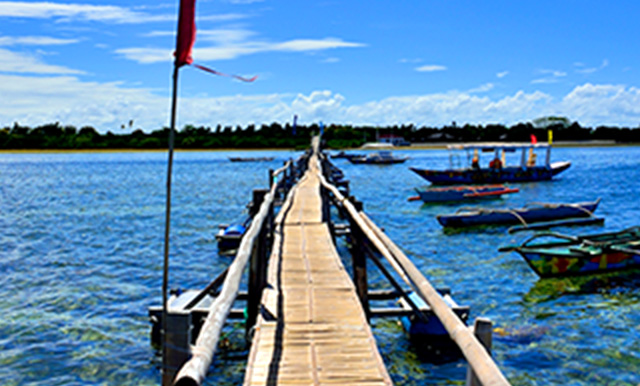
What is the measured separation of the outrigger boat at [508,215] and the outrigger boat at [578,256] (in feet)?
24.8

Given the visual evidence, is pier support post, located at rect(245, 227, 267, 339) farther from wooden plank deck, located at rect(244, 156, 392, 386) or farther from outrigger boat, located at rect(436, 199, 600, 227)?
outrigger boat, located at rect(436, 199, 600, 227)

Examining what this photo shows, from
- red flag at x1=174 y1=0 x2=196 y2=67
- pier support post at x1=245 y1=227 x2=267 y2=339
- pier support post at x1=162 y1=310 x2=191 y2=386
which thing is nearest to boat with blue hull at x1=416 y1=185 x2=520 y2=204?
pier support post at x1=245 y1=227 x2=267 y2=339

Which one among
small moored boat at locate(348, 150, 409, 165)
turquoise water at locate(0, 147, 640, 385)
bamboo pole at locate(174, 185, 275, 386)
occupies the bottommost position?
turquoise water at locate(0, 147, 640, 385)

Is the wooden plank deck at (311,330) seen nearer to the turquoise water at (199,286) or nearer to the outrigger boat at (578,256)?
the turquoise water at (199,286)

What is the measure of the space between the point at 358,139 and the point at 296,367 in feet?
534

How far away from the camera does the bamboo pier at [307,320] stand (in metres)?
3.66

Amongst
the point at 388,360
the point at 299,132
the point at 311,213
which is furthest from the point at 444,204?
the point at 299,132

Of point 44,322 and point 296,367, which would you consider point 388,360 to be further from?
point 44,322

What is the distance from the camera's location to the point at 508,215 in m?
24.3

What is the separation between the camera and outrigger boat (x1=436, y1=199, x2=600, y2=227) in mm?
23562

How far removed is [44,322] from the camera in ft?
41.1

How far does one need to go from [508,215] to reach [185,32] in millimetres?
22326

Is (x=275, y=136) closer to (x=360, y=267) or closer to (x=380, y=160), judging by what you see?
(x=380, y=160)

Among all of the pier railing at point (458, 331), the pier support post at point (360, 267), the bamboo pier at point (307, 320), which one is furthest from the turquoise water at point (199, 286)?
the pier railing at point (458, 331)
